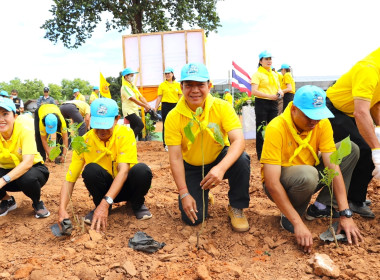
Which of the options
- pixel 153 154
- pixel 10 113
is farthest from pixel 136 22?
pixel 10 113

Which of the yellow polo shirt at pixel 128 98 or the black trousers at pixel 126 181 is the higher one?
the yellow polo shirt at pixel 128 98

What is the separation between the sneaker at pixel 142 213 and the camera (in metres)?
2.47

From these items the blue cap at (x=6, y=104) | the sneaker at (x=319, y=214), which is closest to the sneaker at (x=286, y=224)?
the sneaker at (x=319, y=214)

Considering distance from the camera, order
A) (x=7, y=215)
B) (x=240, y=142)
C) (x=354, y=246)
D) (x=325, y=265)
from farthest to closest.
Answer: (x=7, y=215), (x=240, y=142), (x=354, y=246), (x=325, y=265)

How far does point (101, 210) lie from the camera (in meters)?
2.19

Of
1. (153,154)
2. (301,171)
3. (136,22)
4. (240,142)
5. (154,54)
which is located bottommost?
(153,154)

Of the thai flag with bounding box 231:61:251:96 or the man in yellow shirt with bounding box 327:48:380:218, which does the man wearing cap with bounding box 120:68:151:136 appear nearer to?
the thai flag with bounding box 231:61:251:96

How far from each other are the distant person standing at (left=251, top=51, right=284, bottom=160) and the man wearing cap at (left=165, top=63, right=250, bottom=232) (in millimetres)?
2208

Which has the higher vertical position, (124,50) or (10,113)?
(124,50)

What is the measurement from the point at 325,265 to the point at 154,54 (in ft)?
22.6

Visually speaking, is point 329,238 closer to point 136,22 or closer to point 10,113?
point 10,113

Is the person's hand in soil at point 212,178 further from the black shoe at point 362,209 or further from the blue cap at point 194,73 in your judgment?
the black shoe at point 362,209

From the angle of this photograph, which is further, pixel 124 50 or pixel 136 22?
pixel 136 22

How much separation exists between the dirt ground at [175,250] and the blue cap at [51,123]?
1.74 meters
